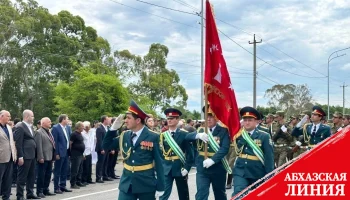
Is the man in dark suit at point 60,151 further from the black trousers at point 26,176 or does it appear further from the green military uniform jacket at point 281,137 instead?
the green military uniform jacket at point 281,137

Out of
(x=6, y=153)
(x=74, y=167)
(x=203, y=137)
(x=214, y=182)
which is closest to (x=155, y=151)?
(x=203, y=137)

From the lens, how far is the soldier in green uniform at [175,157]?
8.38 metres

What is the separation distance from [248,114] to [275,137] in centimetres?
592

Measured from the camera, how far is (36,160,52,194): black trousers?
11.6 m

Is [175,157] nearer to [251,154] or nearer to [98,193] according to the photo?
[251,154]

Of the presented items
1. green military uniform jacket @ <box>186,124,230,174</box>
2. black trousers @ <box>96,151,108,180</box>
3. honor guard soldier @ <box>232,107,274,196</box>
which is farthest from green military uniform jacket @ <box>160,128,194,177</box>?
black trousers @ <box>96,151,108,180</box>

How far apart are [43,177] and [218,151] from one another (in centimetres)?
552

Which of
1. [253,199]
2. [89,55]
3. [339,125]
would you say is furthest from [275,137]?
[89,55]

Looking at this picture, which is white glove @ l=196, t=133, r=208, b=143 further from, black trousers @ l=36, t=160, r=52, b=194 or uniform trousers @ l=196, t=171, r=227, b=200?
black trousers @ l=36, t=160, r=52, b=194

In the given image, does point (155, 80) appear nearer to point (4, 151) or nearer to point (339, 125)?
point (339, 125)

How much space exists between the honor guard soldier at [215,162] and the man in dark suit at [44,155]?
476 centimetres

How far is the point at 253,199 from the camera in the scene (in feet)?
10.8

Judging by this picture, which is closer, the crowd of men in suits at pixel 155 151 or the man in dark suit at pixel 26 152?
the crowd of men in suits at pixel 155 151

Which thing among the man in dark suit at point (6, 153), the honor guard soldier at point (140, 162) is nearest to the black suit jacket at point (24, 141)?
the man in dark suit at point (6, 153)
